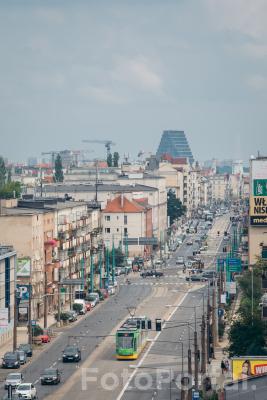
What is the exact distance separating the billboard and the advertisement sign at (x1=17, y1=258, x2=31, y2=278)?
39785mm

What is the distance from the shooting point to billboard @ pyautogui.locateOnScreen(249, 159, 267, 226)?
16012 cm

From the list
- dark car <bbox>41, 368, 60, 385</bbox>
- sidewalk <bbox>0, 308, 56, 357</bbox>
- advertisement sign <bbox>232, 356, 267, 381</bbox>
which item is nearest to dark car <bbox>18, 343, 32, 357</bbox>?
sidewalk <bbox>0, 308, 56, 357</bbox>

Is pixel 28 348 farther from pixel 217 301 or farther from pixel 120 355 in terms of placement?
pixel 217 301

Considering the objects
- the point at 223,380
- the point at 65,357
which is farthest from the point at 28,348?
the point at 223,380

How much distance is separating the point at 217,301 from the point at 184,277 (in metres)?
38.6

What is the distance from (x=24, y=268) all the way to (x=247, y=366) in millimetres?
48760

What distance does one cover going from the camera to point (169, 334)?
114 m

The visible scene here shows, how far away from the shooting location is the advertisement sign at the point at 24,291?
390 feet

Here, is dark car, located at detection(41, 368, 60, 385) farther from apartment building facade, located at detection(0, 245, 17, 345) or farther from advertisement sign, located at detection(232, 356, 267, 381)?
apartment building facade, located at detection(0, 245, 17, 345)

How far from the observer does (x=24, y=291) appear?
396 feet

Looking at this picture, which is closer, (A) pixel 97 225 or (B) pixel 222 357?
(B) pixel 222 357

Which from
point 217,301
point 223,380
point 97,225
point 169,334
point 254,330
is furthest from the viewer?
point 97,225

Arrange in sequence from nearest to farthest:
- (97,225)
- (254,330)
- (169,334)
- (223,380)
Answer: (223,380), (254,330), (169,334), (97,225)

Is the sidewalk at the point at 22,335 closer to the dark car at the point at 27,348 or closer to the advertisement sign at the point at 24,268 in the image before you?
the dark car at the point at 27,348
